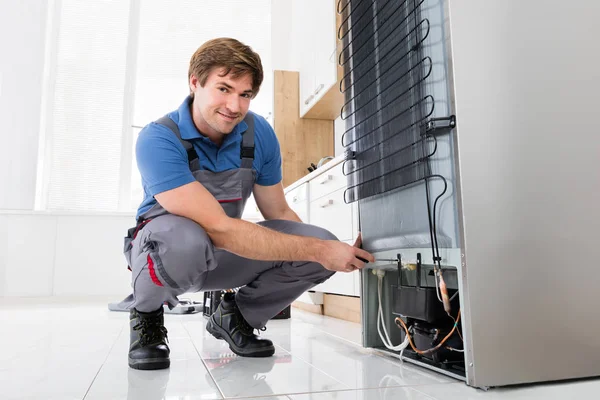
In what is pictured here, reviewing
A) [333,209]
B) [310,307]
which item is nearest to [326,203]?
[333,209]

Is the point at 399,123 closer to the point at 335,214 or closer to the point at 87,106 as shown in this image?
the point at 335,214

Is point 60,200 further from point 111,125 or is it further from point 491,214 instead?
point 491,214

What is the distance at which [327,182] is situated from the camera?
2580 mm

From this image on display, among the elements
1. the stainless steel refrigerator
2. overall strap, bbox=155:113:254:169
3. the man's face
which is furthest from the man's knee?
the stainless steel refrigerator

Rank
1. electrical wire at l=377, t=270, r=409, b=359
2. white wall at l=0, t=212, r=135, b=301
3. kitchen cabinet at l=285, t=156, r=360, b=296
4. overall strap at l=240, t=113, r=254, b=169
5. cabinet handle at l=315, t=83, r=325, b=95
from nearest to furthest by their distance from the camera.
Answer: electrical wire at l=377, t=270, r=409, b=359, overall strap at l=240, t=113, r=254, b=169, kitchen cabinet at l=285, t=156, r=360, b=296, cabinet handle at l=315, t=83, r=325, b=95, white wall at l=0, t=212, r=135, b=301

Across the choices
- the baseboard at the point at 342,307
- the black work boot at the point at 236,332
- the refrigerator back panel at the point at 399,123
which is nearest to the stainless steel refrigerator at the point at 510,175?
the refrigerator back panel at the point at 399,123

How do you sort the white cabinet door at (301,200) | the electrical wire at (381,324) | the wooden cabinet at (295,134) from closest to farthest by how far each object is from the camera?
the electrical wire at (381,324) < the white cabinet door at (301,200) < the wooden cabinet at (295,134)

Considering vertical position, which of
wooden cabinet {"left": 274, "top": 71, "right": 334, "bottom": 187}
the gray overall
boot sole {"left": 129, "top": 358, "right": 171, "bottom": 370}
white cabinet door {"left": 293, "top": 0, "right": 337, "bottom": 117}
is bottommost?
boot sole {"left": 129, "top": 358, "right": 171, "bottom": 370}

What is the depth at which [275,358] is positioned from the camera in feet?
4.90

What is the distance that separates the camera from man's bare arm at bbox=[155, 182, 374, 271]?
134 cm

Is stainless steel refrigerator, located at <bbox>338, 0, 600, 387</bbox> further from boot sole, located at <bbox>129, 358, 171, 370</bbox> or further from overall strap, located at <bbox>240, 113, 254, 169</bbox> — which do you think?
boot sole, located at <bbox>129, 358, 171, 370</bbox>

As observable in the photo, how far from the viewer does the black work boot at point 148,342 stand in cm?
132

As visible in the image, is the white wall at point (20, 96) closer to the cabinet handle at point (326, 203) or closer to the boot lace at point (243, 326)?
the cabinet handle at point (326, 203)

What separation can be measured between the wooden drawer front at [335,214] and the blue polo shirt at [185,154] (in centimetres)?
70
